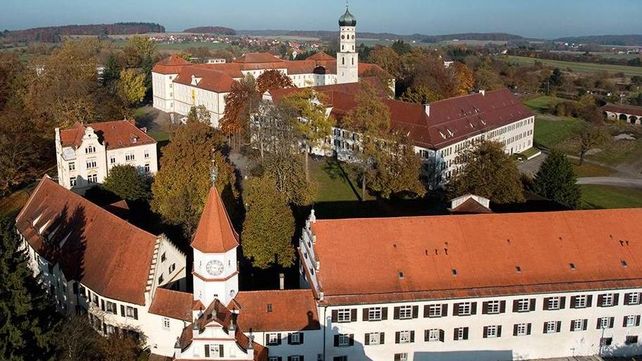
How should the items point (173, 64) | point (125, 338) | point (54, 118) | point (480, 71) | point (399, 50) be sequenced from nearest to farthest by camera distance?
point (125, 338) < point (54, 118) < point (173, 64) < point (480, 71) < point (399, 50)

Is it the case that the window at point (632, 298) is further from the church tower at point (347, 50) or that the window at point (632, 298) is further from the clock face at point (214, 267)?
the church tower at point (347, 50)

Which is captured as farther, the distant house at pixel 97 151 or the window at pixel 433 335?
the distant house at pixel 97 151

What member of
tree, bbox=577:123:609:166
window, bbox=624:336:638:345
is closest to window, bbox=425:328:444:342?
window, bbox=624:336:638:345

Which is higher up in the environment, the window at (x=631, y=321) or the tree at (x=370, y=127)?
the tree at (x=370, y=127)

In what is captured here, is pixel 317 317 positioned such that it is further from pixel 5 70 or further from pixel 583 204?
pixel 5 70

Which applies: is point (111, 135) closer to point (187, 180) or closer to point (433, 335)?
point (187, 180)

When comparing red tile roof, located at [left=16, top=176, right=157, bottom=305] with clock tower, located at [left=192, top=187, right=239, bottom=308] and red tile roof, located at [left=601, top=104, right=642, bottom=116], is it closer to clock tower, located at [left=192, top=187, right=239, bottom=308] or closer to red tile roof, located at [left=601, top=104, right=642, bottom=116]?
clock tower, located at [left=192, top=187, right=239, bottom=308]

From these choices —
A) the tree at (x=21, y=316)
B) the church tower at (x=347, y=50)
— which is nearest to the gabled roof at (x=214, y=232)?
the tree at (x=21, y=316)

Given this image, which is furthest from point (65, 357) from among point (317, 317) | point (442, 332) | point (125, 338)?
point (442, 332)
